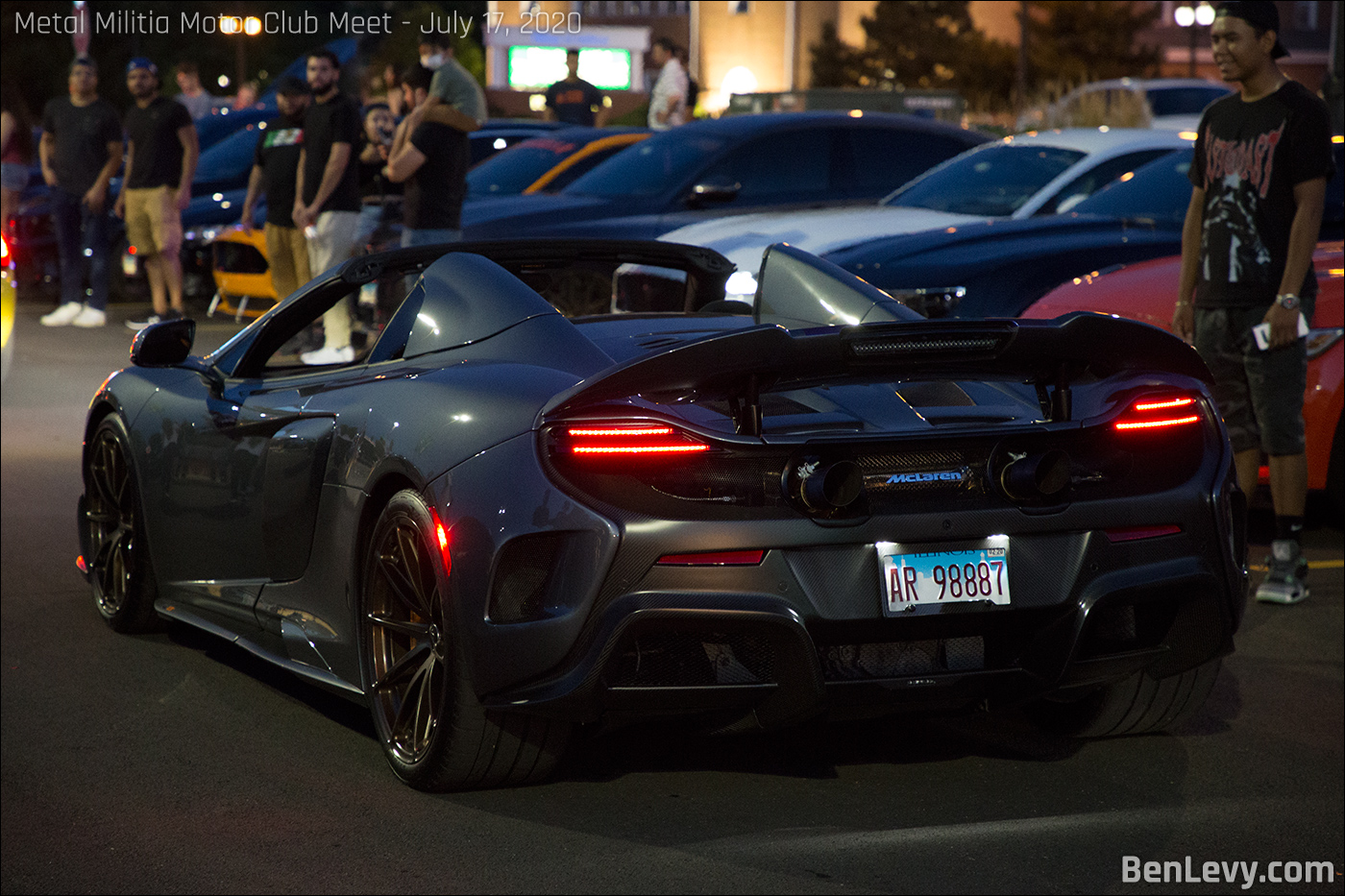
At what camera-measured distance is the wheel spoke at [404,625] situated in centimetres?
425

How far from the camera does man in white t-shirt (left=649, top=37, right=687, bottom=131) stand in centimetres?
1982

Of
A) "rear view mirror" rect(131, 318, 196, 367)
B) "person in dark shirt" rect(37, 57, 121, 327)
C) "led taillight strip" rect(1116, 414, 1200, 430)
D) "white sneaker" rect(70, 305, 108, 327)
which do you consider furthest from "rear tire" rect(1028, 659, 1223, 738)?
"white sneaker" rect(70, 305, 108, 327)

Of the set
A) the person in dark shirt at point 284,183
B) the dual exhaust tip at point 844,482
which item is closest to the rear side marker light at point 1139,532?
the dual exhaust tip at point 844,482

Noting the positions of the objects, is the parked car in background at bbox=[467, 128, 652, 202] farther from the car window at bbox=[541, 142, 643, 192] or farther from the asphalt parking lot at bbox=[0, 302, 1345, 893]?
the asphalt parking lot at bbox=[0, 302, 1345, 893]

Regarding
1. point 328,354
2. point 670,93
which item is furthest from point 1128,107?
point 328,354

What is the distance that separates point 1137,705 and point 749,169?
27.8 ft

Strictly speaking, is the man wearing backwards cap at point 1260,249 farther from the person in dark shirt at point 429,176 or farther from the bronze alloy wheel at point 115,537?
the person in dark shirt at point 429,176

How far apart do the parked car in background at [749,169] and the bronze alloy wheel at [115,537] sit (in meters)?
6.49

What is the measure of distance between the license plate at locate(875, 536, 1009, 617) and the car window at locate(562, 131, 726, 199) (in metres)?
8.89

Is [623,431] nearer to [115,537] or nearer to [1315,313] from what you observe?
[115,537]

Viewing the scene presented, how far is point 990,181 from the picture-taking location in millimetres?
10742

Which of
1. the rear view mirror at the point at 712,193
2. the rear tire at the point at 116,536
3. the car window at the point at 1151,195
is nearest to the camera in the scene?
the rear tire at the point at 116,536

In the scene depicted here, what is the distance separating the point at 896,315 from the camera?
15.5 ft

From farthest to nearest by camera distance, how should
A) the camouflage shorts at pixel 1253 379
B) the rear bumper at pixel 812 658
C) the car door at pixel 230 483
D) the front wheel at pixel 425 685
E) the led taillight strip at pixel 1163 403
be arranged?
the camouflage shorts at pixel 1253 379 < the car door at pixel 230 483 < the led taillight strip at pixel 1163 403 < the front wheel at pixel 425 685 < the rear bumper at pixel 812 658
